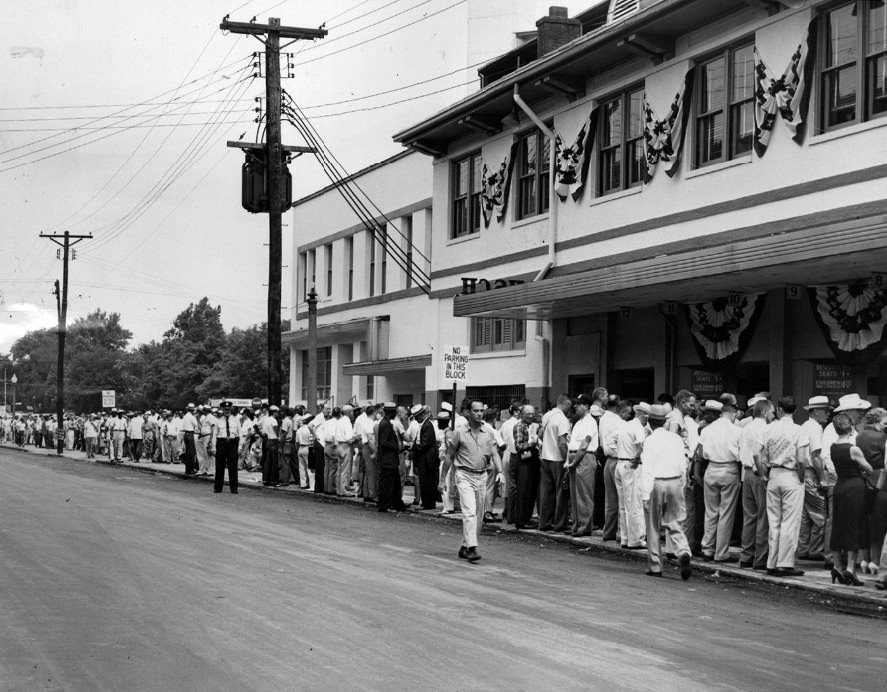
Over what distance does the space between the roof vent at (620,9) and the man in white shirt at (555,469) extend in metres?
8.68

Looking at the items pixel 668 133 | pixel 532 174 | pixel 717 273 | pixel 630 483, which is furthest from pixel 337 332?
pixel 630 483

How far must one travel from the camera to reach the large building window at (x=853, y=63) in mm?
16141

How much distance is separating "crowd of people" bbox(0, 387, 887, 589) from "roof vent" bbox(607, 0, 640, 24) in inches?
323

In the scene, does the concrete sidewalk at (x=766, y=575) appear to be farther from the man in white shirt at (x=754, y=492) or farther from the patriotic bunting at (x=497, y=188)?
the patriotic bunting at (x=497, y=188)

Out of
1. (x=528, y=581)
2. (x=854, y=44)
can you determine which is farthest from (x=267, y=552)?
(x=854, y=44)

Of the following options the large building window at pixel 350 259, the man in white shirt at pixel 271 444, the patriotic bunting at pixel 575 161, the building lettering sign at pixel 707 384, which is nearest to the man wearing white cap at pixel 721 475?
the building lettering sign at pixel 707 384

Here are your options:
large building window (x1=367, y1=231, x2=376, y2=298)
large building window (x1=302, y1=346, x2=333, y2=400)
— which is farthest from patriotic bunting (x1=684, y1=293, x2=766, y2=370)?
large building window (x1=302, y1=346, x2=333, y2=400)

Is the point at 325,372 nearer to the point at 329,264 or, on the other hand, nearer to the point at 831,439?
the point at 329,264

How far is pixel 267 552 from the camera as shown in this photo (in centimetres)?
1394

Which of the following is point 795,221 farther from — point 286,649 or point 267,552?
point 286,649

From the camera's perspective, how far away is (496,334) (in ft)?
90.3

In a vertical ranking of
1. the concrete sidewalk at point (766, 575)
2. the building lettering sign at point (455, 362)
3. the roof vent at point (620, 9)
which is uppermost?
the roof vent at point (620, 9)

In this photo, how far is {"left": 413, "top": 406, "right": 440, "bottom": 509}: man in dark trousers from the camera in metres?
21.4

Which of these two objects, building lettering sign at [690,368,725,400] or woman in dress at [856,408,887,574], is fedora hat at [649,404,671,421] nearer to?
woman in dress at [856,408,887,574]
